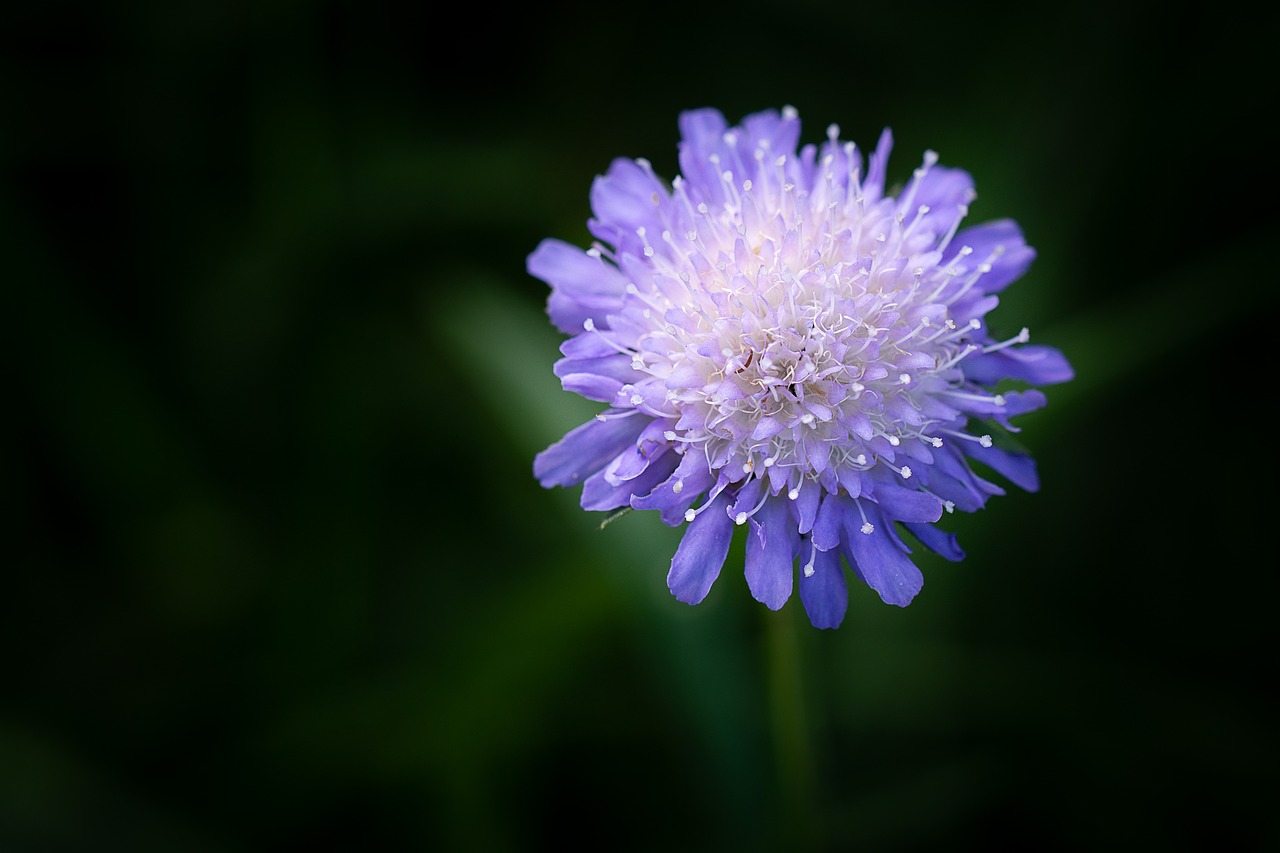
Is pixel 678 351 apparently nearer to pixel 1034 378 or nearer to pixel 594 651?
pixel 1034 378

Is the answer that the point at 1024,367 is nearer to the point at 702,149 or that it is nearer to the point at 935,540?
the point at 935,540

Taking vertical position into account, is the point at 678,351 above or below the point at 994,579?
below

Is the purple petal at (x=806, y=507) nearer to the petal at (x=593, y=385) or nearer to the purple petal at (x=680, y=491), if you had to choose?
the purple petal at (x=680, y=491)

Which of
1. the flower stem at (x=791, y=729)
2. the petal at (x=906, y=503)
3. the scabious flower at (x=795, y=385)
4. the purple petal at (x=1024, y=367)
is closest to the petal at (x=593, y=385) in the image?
the scabious flower at (x=795, y=385)

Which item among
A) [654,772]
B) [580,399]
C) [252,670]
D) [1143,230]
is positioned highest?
[1143,230]

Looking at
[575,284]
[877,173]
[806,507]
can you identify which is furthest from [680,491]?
[877,173]

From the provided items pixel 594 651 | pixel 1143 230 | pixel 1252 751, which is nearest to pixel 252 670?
pixel 594 651
